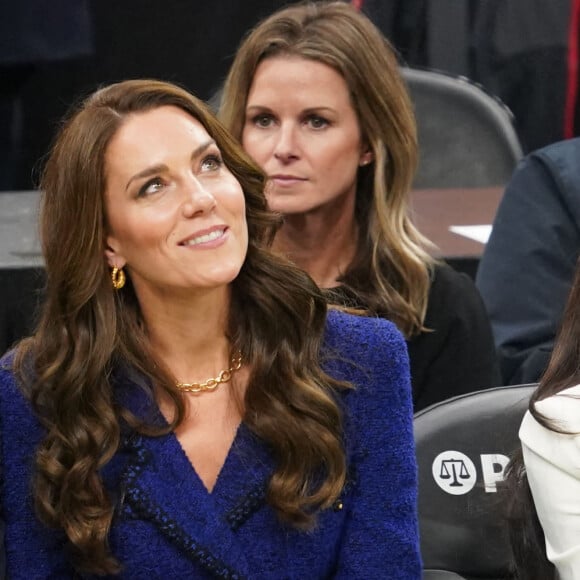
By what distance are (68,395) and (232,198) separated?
1.08 feet

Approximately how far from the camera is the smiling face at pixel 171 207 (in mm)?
1873

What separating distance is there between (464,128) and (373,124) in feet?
3.78

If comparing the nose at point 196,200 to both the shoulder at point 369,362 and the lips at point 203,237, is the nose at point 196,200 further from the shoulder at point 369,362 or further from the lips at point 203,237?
the shoulder at point 369,362

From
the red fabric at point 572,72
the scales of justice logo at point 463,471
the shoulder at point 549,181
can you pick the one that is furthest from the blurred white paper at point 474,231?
the scales of justice logo at point 463,471

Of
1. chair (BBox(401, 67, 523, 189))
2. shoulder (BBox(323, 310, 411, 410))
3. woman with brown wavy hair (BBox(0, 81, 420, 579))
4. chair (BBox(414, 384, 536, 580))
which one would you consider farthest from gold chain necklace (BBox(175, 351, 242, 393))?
chair (BBox(401, 67, 523, 189))

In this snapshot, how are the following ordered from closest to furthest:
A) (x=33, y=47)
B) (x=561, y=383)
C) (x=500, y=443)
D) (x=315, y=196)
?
(x=561, y=383), (x=500, y=443), (x=315, y=196), (x=33, y=47)

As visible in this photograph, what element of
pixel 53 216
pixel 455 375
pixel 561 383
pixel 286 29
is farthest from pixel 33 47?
pixel 561 383

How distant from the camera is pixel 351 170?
8.64 feet

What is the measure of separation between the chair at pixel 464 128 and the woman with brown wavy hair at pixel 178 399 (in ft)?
5.99

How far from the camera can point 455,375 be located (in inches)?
104

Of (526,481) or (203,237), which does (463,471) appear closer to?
(526,481)

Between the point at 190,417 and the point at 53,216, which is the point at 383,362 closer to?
the point at 190,417

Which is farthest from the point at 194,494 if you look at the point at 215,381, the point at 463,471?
the point at 463,471

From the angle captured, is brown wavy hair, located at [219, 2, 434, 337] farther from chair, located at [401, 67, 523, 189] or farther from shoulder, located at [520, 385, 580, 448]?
chair, located at [401, 67, 523, 189]
